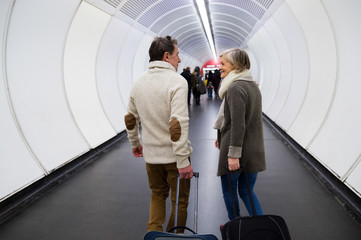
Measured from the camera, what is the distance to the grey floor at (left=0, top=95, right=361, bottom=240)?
3117mm

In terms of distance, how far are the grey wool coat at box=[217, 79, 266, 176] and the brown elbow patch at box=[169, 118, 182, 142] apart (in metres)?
0.50

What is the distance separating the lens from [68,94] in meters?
5.48

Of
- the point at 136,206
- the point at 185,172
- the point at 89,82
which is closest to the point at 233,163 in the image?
the point at 185,172

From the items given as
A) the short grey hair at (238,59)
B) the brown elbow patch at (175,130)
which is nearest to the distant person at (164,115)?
Result: the brown elbow patch at (175,130)

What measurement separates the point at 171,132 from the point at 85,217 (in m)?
Answer: 2.11

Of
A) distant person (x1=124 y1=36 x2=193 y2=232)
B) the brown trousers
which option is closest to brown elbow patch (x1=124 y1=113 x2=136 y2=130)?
distant person (x1=124 y1=36 x2=193 y2=232)

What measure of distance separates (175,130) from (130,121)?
0.55 metres

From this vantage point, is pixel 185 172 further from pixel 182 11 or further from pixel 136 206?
pixel 182 11

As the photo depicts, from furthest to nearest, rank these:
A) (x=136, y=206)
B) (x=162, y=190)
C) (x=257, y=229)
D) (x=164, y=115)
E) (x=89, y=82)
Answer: (x=89, y=82) < (x=136, y=206) < (x=162, y=190) < (x=164, y=115) < (x=257, y=229)

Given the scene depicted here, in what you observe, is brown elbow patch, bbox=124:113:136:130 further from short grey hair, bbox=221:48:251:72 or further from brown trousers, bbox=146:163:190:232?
short grey hair, bbox=221:48:251:72

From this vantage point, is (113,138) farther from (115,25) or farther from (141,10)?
(141,10)

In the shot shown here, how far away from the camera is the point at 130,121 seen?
8.19 ft

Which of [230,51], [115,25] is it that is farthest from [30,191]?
[115,25]

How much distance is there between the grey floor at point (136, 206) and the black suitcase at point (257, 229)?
42.6 inches
